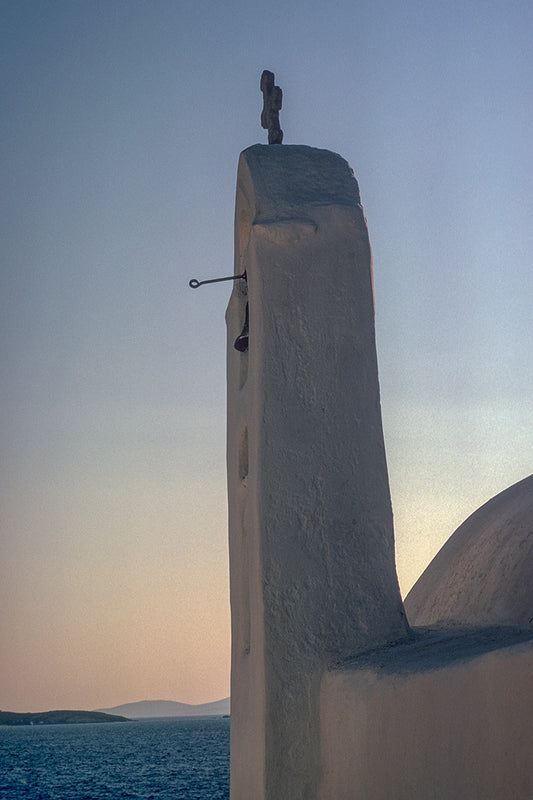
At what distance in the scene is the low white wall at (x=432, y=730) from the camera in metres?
4.32

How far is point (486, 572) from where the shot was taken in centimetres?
793

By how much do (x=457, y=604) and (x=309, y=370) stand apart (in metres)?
2.79

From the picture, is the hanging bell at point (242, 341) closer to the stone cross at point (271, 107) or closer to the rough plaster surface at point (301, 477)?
the rough plaster surface at point (301, 477)

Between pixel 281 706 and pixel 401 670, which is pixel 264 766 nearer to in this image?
pixel 281 706

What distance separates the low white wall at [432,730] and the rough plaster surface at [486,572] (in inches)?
57.2

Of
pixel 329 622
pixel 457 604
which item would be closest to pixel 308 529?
pixel 329 622

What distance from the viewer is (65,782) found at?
5891 cm

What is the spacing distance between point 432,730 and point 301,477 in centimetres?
205

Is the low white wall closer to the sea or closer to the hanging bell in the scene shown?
the hanging bell

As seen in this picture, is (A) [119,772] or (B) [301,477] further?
(A) [119,772]

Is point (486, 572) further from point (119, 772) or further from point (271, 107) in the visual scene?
point (119, 772)

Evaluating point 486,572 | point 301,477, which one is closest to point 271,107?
point 301,477

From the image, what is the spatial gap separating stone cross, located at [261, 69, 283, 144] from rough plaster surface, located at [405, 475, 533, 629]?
3822mm

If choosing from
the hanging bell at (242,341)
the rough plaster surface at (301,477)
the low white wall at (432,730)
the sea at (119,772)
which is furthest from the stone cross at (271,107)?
the sea at (119,772)
